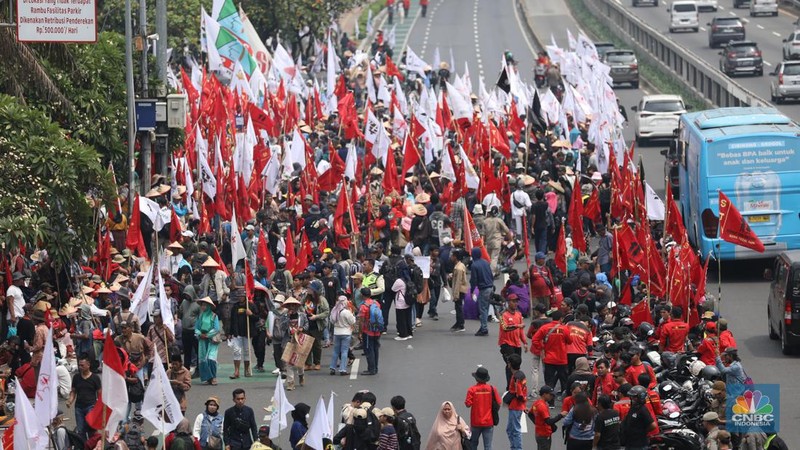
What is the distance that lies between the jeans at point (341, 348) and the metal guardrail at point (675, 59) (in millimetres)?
22984

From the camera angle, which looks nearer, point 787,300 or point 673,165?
point 787,300

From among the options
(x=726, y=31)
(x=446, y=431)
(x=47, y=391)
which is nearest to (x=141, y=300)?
(x=47, y=391)

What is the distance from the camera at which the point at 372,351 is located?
77.0 feet

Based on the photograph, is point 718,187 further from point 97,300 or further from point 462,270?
point 97,300

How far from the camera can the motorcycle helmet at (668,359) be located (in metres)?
20.5

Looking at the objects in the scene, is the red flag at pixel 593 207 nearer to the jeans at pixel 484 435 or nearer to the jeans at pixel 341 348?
the jeans at pixel 341 348

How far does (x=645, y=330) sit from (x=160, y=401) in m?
6.83

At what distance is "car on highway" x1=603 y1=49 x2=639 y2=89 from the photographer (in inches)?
2431

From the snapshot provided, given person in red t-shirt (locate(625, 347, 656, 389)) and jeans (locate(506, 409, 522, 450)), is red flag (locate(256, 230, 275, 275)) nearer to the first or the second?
jeans (locate(506, 409, 522, 450))

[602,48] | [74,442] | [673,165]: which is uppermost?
[602,48]

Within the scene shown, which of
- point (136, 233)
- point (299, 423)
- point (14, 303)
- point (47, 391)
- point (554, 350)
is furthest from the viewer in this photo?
point (136, 233)

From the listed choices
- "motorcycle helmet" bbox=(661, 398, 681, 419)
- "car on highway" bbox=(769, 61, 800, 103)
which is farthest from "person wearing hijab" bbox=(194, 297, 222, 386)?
"car on highway" bbox=(769, 61, 800, 103)

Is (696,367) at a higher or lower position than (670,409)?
higher

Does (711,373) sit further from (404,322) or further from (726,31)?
(726,31)
